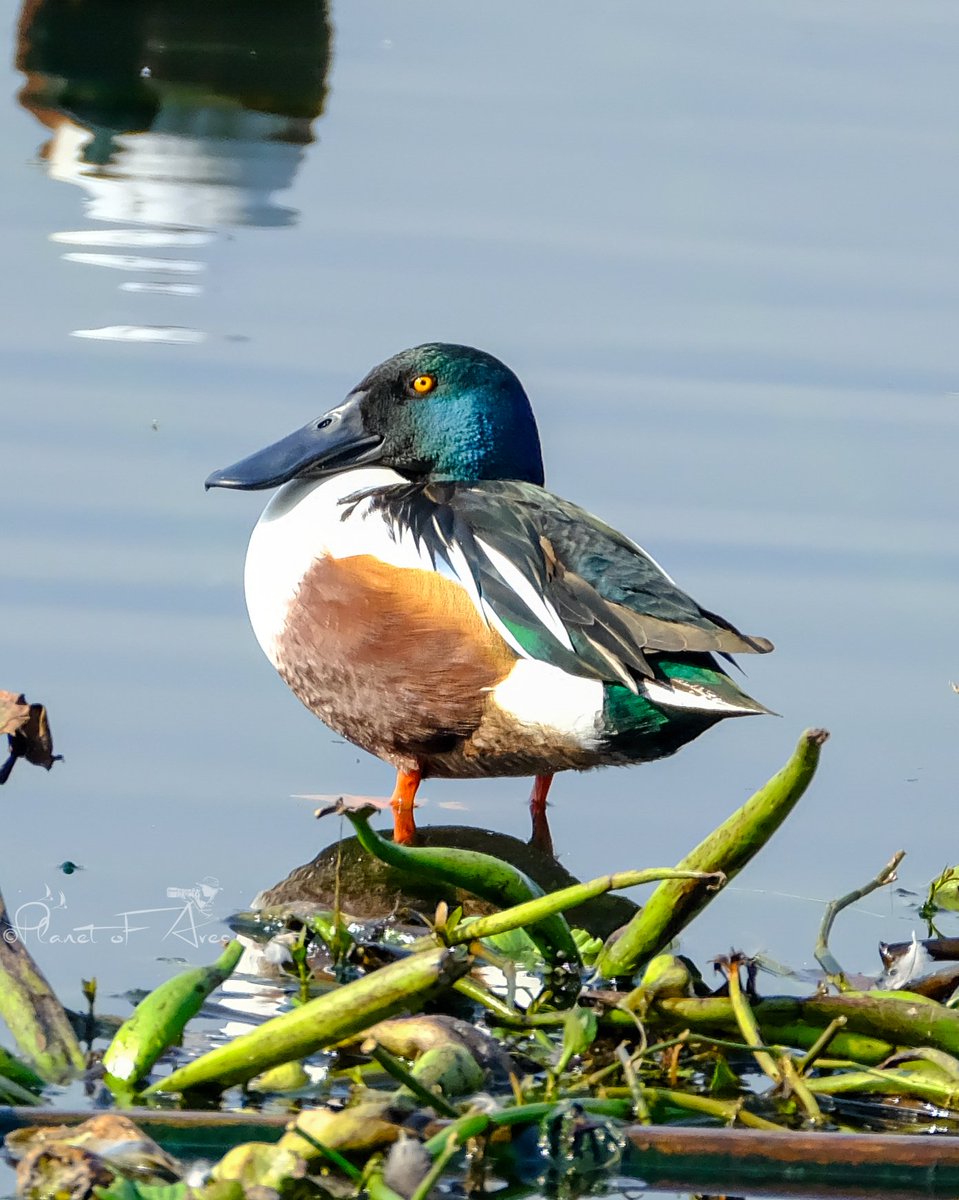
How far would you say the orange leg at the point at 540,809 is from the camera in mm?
4918

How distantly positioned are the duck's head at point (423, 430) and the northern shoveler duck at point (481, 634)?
303 mm

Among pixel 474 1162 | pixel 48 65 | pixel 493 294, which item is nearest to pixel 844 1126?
pixel 474 1162

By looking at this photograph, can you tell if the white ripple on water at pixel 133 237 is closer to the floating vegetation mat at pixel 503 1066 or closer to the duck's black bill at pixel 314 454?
Answer: the duck's black bill at pixel 314 454

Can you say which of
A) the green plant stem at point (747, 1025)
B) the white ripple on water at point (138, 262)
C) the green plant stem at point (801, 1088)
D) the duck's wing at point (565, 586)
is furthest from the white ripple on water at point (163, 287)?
the green plant stem at point (801, 1088)

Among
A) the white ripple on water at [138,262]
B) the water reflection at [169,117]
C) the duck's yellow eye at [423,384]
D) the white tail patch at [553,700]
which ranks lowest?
the white tail patch at [553,700]

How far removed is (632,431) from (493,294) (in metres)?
1.33

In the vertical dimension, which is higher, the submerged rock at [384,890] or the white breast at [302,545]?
the white breast at [302,545]

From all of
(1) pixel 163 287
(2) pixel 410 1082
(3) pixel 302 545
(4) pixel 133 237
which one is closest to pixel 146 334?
(1) pixel 163 287

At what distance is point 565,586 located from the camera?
4.76 metres

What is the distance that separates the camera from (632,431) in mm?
6965

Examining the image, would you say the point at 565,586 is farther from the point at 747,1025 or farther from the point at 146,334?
the point at 146,334

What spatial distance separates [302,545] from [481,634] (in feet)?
1.79

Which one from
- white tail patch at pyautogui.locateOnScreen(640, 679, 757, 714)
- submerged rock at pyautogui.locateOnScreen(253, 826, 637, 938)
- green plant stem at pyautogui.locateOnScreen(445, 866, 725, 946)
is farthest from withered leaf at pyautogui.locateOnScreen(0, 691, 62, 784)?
white tail patch at pyautogui.locateOnScreen(640, 679, 757, 714)

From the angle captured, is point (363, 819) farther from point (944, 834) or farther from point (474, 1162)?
point (944, 834)
